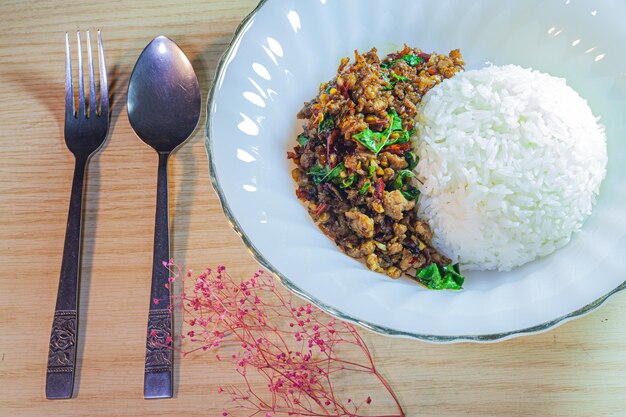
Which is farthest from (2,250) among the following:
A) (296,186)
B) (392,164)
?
(392,164)

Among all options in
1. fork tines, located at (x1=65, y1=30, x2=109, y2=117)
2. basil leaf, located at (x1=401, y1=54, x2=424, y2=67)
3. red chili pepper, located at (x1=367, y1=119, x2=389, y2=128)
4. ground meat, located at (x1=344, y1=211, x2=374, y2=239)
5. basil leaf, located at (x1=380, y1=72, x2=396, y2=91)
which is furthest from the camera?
fork tines, located at (x1=65, y1=30, x2=109, y2=117)

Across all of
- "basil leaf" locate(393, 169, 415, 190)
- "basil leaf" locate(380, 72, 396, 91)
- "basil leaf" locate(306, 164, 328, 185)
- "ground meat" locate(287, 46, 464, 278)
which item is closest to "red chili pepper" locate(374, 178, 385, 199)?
"ground meat" locate(287, 46, 464, 278)

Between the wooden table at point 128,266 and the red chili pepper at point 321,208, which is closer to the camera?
the wooden table at point 128,266

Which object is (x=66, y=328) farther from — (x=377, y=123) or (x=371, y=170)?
(x=377, y=123)

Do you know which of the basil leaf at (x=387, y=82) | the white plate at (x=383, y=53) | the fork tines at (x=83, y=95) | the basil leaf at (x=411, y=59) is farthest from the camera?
the fork tines at (x=83, y=95)

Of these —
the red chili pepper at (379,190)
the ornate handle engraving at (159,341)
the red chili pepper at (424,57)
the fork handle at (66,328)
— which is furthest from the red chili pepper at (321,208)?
the fork handle at (66,328)

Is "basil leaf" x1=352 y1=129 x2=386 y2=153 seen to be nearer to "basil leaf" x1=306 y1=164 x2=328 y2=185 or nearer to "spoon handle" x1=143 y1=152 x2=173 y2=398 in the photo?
"basil leaf" x1=306 y1=164 x2=328 y2=185

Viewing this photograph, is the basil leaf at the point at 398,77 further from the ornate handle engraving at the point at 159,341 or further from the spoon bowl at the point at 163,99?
the ornate handle engraving at the point at 159,341
